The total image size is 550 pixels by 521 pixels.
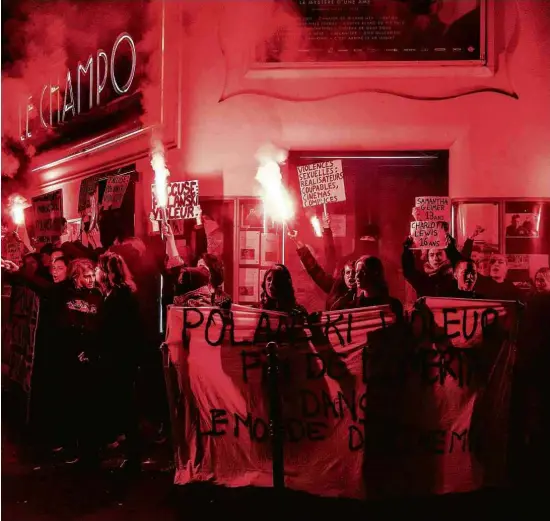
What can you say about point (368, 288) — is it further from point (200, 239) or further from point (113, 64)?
point (113, 64)

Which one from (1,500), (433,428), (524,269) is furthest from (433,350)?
(1,500)

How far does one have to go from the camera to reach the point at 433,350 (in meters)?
4.54

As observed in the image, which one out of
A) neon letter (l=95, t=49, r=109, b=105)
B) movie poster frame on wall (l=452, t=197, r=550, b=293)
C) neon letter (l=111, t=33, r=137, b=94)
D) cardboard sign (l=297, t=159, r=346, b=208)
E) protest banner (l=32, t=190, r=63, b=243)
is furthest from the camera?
protest banner (l=32, t=190, r=63, b=243)

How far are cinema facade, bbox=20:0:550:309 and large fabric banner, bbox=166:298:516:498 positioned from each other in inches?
11.4

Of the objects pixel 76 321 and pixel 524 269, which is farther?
pixel 76 321

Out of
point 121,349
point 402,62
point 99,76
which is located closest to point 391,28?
point 402,62

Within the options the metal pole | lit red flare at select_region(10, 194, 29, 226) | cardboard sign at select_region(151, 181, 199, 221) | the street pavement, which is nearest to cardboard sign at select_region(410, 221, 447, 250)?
the metal pole

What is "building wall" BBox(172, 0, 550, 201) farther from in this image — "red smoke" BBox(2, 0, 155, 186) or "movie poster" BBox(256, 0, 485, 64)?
"red smoke" BBox(2, 0, 155, 186)

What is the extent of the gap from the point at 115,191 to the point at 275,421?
7.03 feet

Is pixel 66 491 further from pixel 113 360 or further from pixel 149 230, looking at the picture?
pixel 149 230

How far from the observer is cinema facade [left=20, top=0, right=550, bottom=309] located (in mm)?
4547

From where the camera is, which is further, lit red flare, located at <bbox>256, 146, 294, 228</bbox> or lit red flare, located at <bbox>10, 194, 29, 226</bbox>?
lit red flare, located at <bbox>10, 194, 29, 226</bbox>

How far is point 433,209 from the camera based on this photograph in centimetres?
457

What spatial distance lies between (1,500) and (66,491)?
0.53m
